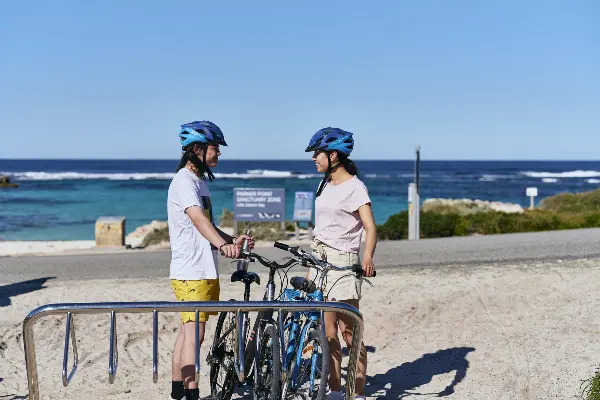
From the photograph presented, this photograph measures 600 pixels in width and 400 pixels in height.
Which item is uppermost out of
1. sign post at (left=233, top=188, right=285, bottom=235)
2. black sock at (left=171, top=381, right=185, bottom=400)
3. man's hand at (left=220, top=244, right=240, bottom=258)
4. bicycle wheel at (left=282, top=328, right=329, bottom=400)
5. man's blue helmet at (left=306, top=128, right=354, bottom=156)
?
man's blue helmet at (left=306, top=128, right=354, bottom=156)

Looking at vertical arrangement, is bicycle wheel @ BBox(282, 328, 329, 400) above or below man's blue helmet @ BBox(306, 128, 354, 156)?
below

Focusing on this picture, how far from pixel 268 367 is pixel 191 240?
86 centimetres

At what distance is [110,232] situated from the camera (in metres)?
17.2

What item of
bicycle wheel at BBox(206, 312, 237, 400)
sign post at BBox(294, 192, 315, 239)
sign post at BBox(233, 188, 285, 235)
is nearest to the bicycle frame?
bicycle wheel at BBox(206, 312, 237, 400)

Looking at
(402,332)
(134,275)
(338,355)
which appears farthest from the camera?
(134,275)

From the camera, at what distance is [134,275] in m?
11.7

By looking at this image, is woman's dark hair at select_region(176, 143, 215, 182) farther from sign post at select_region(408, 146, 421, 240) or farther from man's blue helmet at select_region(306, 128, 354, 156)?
sign post at select_region(408, 146, 421, 240)

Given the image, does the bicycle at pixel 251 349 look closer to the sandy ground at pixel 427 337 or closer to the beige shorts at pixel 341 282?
the beige shorts at pixel 341 282

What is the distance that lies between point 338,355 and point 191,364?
0.88 metres

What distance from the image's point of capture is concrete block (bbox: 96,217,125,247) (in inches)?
671

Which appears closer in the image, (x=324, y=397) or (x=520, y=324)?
(x=324, y=397)

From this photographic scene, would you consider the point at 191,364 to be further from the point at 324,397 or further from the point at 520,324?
the point at 520,324

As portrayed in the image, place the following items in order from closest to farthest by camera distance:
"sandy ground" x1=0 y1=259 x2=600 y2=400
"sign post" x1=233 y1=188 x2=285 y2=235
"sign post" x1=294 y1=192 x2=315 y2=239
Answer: "sandy ground" x1=0 y1=259 x2=600 y2=400
"sign post" x1=233 y1=188 x2=285 y2=235
"sign post" x1=294 y1=192 x2=315 y2=239

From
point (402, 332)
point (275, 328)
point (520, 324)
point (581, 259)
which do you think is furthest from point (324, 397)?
point (581, 259)
